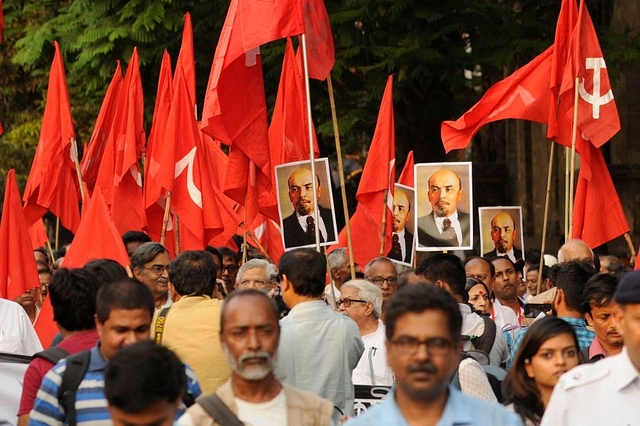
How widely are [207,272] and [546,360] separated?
214 cm

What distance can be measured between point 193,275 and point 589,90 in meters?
6.28

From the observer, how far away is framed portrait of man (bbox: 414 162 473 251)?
41.4 ft

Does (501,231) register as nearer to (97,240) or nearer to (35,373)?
(97,240)

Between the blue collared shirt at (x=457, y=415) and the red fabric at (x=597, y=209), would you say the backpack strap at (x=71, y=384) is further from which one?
the red fabric at (x=597, y=209)

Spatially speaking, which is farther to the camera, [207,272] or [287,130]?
[287,130]

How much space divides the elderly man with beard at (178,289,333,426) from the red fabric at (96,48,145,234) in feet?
27.6

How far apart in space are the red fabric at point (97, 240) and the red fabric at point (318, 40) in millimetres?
2327

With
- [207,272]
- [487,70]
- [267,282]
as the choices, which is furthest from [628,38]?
[207,272]

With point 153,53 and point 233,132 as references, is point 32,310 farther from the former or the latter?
point 153,53

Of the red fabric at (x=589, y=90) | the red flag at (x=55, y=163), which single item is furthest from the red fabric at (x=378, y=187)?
the red flag at (x=55, y=163)

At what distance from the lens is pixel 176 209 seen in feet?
41.1

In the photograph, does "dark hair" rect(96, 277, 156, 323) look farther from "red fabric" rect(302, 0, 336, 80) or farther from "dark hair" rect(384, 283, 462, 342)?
"red fabric" rect(302, 0, 336, 80)

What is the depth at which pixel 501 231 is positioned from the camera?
1431 centimetres

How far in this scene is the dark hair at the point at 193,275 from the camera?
7090 millimetres
